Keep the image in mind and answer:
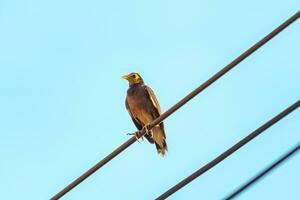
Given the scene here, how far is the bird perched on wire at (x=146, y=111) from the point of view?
8422 mm

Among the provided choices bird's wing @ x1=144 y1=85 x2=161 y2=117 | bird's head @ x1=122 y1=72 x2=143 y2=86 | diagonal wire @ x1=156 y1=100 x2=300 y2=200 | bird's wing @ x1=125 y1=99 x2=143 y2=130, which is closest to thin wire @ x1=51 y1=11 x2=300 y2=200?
diagonal wire @ x1=156 y1=100 x2=300 y2=200

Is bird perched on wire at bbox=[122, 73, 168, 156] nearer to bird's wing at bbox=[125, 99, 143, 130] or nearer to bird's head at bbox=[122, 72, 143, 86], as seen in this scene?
bird's wing at bbox=[125, 99, 143, 130]

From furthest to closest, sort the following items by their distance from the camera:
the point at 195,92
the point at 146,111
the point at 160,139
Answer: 1. the point at 146,111
2. the point at 160,139
3. the point at 195,92

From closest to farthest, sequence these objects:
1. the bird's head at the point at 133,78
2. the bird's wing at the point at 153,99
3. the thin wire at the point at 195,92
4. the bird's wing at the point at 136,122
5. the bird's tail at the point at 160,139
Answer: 1. the thin wire at the point at 195,92
2. the bird's tail at the point at 160,139
3. the bird's wing at the point at 153,99
4. the bird's wing at the point at 136,122
5. the bird's head at the point at 133,78

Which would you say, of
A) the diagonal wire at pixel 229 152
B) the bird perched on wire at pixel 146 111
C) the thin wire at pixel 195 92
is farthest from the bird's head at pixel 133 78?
the diagonal wire at pixel 229 152

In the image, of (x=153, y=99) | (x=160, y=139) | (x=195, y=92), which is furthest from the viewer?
(x=153, y=99)

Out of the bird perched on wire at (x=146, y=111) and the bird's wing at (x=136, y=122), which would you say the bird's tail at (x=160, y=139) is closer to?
the bird perched on wire at (x=146, y=111)

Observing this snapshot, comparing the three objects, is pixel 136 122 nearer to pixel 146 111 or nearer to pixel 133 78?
pixel 146 111

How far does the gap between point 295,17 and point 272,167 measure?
85 centimetres

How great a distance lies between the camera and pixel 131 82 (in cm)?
934

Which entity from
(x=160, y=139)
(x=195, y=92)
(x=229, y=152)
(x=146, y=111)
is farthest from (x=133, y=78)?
A: (x=229, y=152)

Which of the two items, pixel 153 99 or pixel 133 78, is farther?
pixel 133 78

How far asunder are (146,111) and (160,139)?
→ 0.44m

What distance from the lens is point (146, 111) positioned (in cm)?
855
